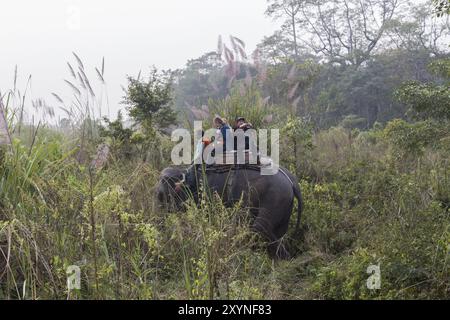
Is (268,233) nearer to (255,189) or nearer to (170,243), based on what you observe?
(255,189)

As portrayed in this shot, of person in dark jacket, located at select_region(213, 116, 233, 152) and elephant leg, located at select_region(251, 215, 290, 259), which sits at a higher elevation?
person in dark jacket, located at select_region(213, 116, 233, 152)

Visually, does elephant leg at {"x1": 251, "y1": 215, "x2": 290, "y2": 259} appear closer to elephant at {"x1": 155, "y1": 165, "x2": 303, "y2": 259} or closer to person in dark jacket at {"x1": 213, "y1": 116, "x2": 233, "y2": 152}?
elephant at {"x1": 155, "y1": 165, "x2": 303, "y2": 259}

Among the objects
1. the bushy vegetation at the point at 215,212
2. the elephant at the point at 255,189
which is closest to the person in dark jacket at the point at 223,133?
the elephant at the point at 255,189

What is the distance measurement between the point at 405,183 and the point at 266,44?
18.9 m

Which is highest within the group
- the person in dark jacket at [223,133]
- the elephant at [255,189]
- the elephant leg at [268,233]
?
the person in dark jacket at [223,133]

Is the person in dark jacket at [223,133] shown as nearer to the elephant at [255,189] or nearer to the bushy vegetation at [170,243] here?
the elephant at [255,189]

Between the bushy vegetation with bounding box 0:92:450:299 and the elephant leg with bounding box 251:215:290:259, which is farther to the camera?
the elephant leg with bounding box 251:215:290:259

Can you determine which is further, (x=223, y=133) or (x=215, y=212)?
(x=223, y=133)

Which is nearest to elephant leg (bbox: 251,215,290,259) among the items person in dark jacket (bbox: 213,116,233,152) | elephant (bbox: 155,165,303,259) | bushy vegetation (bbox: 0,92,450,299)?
elephant (bbox: 155,165,303,259)

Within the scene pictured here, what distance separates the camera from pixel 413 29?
21.2 m

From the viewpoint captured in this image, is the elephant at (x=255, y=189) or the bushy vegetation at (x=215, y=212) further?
the elephant at (x=255, y=189)

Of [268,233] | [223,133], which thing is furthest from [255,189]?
[223,133]
